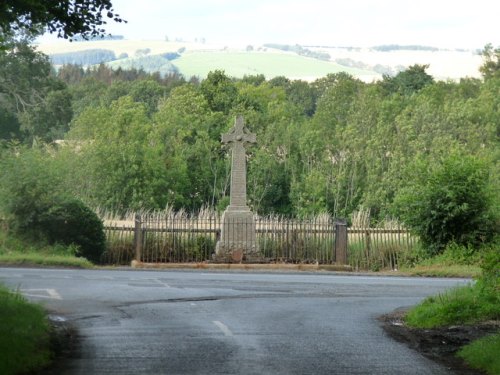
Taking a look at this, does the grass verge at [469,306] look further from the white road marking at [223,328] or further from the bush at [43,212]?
the bush at [43,212]

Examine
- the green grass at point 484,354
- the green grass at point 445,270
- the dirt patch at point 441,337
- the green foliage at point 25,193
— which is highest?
the green foliage at point 25,193

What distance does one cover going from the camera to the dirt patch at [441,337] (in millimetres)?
13539

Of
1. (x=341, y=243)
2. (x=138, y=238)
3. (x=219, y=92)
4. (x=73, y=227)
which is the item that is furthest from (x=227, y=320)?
(x=219, y=92)

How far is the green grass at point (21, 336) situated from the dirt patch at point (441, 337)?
483 cm

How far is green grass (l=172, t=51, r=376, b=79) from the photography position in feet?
551

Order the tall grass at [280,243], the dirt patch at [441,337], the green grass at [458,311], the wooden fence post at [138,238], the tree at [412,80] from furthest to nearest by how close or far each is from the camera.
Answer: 1. the tree at [412,80]
2. the tall grass at [280,243]
3. the wooden fence post at [138,238]
4. the green grass at [458,311]
5. the dirt patch at [441,337]

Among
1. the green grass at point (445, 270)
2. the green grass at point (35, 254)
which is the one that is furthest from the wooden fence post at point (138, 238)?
the green grass at point (445, 270)

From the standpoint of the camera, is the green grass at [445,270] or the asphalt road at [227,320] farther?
the green grass at [445,270]

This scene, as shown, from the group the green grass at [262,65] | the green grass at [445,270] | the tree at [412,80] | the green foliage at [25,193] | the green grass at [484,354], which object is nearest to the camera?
the green grass at [484,354]

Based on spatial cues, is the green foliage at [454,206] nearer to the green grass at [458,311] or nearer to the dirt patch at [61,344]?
the green grass at [458,311]

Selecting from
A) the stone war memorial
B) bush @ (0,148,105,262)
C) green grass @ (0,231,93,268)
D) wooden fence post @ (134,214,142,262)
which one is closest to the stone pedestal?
the stone war memorial

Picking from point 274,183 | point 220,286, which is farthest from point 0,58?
point 220,286

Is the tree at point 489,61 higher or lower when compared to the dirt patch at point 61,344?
higher

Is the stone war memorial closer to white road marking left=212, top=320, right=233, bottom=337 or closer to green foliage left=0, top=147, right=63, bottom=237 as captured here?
green foliage left=0, top=147, right=63, bottom=237
